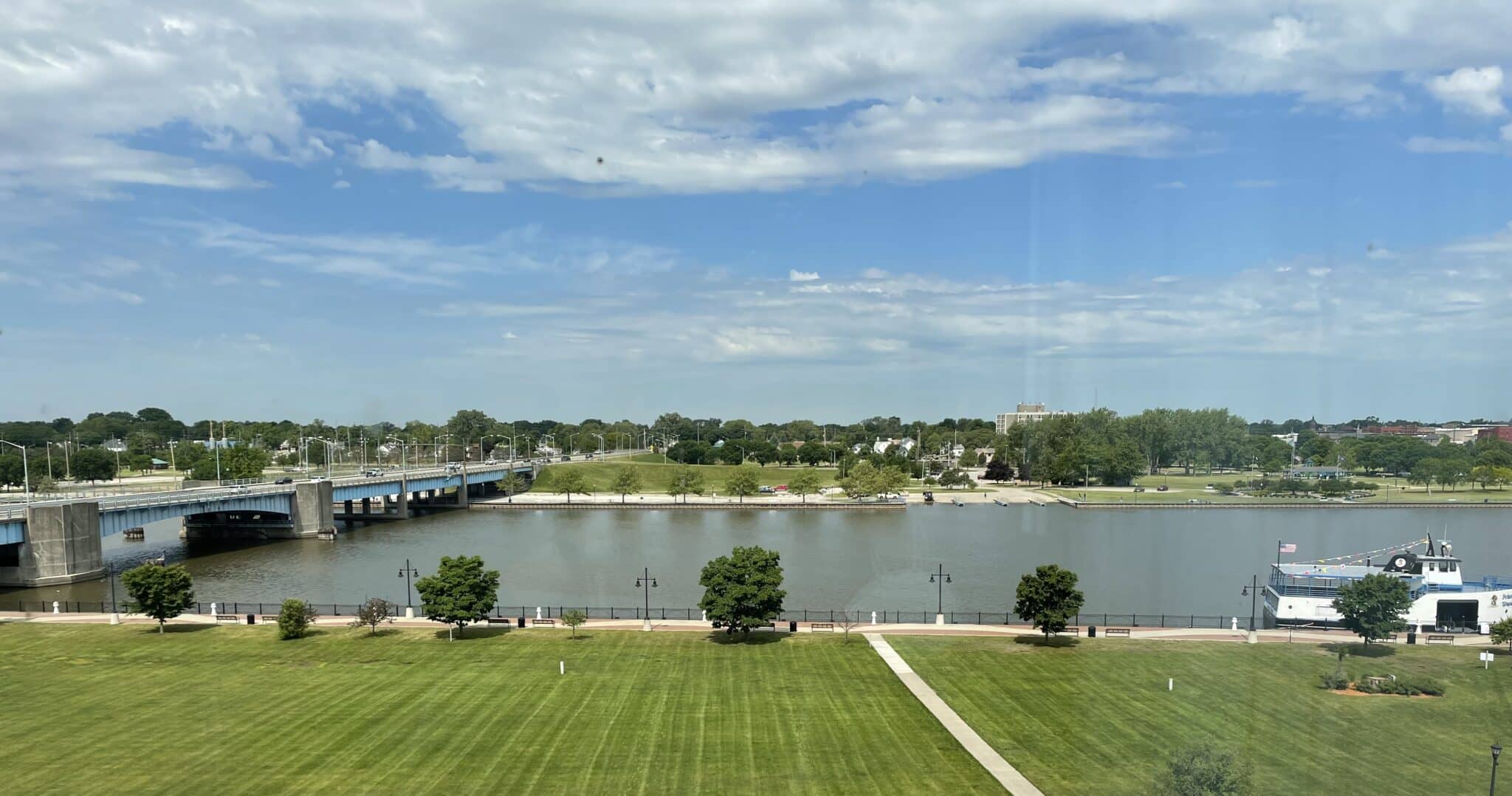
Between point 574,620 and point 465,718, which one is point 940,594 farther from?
point 465,718

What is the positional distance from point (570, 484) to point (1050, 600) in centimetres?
7729

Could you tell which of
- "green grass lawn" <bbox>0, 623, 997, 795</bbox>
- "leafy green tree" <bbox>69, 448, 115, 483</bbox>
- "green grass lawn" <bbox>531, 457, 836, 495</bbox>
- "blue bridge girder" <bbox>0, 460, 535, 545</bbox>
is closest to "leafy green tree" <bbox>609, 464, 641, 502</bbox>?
"green grass lawn" <bbox>531, 457, 836, 495</bbox>

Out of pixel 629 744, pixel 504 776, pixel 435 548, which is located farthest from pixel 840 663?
pixel 435 548

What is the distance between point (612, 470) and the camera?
119250mm

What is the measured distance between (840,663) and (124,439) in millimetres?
181474

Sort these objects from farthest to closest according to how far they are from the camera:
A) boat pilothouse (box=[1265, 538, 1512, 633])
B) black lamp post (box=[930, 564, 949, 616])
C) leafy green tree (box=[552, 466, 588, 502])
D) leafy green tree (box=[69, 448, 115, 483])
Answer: leafy green tree (box=[69, 448, 115, 483]) < leafy green tree (box=[552, 466, 588, 502]) < black lamp post (box=[930, 564, 949, 616]) < boat pilothouse (box=[1265, 538, 1512, 633])

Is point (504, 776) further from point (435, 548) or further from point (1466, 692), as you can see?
point (435, 548)

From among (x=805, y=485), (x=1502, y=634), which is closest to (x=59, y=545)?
(x=1502, y=634)

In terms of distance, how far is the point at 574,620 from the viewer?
31.1m

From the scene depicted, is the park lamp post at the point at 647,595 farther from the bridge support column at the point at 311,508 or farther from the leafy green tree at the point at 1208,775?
the bridge support column at the point at 311,508

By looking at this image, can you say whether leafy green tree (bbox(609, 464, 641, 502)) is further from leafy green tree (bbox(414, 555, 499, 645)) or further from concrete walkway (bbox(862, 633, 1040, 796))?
concrete walkway (bbox(862, 633, 1040, 796))

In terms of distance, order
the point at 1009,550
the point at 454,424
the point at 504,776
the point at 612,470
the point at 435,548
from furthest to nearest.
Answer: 1. the point at 454,424
2. the point at 612,470
3. the point at 435,548
4. the point at 1009,550
5. the point at 504,776

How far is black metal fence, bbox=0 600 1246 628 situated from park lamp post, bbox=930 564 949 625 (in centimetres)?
47

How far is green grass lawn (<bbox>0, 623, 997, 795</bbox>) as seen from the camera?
18.4m
